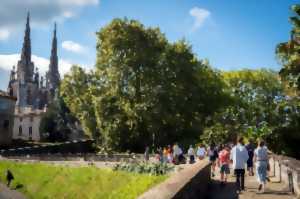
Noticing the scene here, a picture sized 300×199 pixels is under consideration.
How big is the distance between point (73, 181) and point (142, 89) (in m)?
19.8

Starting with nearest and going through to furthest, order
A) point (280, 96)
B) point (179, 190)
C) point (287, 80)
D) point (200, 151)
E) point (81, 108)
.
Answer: point (179, 190)
point (200, 151)
point (287, 80)
point (81, 108)
point (280, 96)

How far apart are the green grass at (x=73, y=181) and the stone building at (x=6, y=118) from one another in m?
23.7

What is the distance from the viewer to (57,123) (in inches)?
3282

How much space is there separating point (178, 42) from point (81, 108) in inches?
590

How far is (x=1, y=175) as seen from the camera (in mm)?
39562

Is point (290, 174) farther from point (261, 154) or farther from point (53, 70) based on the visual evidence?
point (53, 70)

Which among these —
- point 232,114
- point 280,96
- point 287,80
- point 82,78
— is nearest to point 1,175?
point 82,78

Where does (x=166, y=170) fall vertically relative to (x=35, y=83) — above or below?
below

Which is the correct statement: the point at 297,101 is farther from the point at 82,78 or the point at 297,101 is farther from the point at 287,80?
the point at 82,78

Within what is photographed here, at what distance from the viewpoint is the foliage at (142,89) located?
50500mm

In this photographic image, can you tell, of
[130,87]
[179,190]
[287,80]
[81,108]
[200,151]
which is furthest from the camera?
[81,108]

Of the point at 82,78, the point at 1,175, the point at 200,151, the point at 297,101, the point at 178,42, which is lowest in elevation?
the point at 1,175

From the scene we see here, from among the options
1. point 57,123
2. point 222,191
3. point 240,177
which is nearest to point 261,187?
point 240,177

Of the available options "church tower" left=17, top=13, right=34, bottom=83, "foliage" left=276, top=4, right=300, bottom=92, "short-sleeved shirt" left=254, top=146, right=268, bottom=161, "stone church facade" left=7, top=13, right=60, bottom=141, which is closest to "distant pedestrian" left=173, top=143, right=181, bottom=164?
"foliage" left=276, top=4, right=300, bottom=92
